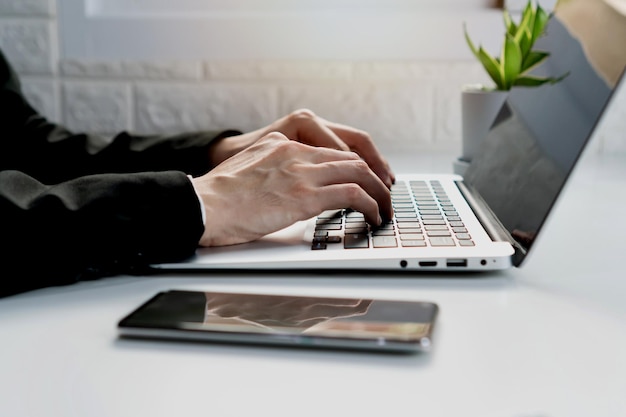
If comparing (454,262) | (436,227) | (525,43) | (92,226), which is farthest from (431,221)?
(525,43)

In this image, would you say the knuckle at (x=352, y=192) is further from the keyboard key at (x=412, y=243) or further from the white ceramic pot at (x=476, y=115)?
the white ceramic pot at (x=476, y=115)

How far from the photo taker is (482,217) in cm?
79

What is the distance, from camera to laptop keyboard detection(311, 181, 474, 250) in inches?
26.9

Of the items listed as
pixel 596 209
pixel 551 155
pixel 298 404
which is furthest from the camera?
pixel 596 209

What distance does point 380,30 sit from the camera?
1.48 m

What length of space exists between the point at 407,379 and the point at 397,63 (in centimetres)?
114

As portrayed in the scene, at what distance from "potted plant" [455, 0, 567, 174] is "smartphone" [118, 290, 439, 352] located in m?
0.62

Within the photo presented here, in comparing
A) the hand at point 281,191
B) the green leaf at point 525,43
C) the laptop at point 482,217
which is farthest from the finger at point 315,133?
the green leaf at point 525,43

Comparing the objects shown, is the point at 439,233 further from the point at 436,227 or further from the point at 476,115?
the point at 476,115

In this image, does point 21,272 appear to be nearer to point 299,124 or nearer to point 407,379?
point 407,379

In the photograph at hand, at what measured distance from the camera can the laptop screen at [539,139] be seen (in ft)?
2.21

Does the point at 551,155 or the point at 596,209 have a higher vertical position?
the point at 551,155

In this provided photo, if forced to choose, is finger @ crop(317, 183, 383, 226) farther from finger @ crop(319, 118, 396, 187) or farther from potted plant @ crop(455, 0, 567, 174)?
potted plant @ crop(455, 0, 567, 174)

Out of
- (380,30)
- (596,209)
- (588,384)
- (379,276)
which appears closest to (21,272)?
(379,276)
